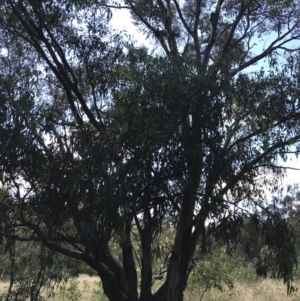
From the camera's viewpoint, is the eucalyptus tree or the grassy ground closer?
the eucalyptus tree

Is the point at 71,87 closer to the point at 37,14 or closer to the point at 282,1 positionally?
the point at 37,14

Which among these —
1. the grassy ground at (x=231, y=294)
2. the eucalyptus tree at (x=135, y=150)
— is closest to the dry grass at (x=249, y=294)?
the grassy ground at (x=231, y=294)

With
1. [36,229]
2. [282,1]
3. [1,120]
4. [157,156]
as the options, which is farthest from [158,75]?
[282,1]

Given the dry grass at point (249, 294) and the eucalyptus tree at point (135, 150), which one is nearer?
the eucalyptus tree at point (135, 150)

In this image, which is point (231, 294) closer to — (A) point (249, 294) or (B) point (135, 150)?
(A) point (249, 294)

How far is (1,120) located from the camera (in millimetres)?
5273

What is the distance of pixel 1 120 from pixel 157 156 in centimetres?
172

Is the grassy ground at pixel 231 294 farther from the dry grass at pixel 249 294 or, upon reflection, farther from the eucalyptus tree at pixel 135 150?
the eucalyptus tree at pixel 135 150

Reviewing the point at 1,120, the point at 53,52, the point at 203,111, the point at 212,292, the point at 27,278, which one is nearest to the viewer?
the point at 1,120

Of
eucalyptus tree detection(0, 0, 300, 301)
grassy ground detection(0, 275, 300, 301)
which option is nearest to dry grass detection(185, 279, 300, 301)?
grassy ground detection(0, 275, 300, 301)

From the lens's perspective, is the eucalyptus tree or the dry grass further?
the dry grass

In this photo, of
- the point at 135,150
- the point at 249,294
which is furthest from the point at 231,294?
the point at 135,150

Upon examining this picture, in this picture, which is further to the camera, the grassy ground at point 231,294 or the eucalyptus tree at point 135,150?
the grassy ground at point 231,294

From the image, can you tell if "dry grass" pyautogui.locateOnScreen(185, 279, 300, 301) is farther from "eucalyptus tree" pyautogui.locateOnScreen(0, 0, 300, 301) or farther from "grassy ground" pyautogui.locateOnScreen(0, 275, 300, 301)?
"eucalyptus tree" pyautogui.locateOnScreen(0, 0, 300, 301)
